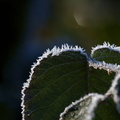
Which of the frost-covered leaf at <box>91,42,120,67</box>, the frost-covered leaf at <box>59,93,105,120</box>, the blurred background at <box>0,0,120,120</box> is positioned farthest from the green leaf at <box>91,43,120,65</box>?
the blurred background at <box>0,0,120,120</box>

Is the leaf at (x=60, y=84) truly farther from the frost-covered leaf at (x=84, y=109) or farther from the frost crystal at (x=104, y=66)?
the frost-covered leaf at (x=84, y=109)

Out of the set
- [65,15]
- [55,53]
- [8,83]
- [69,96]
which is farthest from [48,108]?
[65,15]

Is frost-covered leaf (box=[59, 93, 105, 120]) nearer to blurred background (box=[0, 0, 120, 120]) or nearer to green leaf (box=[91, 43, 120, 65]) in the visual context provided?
green leaf (box=[91, 43, 120, 65])

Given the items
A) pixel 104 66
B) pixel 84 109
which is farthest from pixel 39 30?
pixel 84 109

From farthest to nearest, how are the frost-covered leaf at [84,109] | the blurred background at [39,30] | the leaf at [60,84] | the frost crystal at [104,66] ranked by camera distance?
the blurred background at [39,30]
the leaf at [60,84]
the frost crystal at [104,66]
the frost-covered leaf at [84,109]

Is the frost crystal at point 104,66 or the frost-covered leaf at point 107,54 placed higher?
the frost-covered leaf at point 107,54

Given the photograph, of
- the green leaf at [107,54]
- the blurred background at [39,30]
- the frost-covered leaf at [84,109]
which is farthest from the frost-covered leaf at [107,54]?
the blurred background at [39,30]

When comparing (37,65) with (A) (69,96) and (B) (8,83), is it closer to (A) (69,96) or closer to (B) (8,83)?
(A) (69,96)

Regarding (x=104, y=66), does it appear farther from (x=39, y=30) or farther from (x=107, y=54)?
(x=39, y=30)
